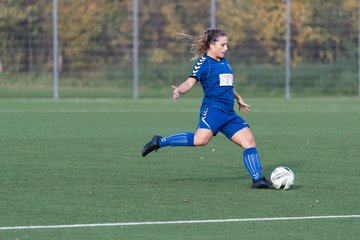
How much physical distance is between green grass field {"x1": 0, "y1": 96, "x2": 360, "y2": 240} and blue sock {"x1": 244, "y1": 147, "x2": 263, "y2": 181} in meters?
0.20

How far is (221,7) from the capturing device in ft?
106

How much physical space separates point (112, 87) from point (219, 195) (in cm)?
2250

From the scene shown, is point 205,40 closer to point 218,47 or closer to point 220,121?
point 218,47

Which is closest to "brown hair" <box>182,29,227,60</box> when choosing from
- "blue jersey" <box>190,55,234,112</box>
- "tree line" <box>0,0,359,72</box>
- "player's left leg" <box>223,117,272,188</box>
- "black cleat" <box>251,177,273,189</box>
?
"blue jersey" <box>190,55,234,112</box>

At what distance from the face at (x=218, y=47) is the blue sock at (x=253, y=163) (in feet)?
3.65

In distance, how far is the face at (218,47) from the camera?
37.2 ft

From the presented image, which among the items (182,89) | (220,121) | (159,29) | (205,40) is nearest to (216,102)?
(220,121)

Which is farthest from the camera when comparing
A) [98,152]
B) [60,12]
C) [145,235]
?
[60,12]

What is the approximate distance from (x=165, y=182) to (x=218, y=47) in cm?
161

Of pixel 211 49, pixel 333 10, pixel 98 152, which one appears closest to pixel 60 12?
pixel 333 10

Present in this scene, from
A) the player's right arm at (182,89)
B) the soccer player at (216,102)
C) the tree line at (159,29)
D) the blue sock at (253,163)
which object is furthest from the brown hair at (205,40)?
the tree line at (159,29)

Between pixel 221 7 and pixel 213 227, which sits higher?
pixel 221 7

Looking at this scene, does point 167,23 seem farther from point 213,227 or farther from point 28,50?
point 213,227

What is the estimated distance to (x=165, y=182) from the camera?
455 inches
